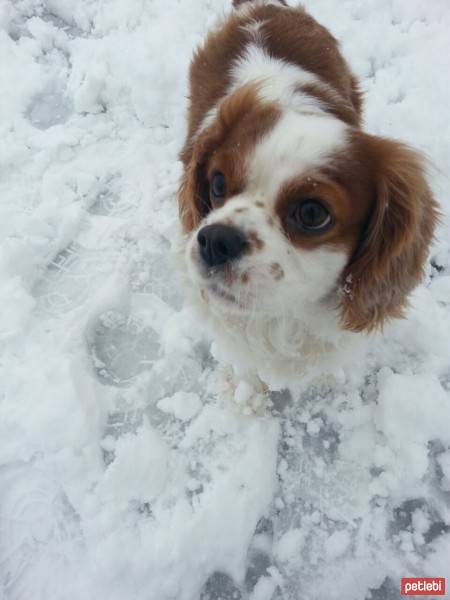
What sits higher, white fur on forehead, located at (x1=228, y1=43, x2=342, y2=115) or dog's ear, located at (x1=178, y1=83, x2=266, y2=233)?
white fur on forehead, located at (x1=228, y1=43, x2=342, y2=115)

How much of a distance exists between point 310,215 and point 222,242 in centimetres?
31

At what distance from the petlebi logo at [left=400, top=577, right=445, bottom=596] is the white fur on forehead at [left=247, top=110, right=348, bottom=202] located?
71.7 inches

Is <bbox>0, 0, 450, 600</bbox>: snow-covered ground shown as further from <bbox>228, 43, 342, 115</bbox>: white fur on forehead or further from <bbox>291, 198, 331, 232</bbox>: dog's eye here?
<bbox>291, 198, 331, 232</bbox>: dog's eye

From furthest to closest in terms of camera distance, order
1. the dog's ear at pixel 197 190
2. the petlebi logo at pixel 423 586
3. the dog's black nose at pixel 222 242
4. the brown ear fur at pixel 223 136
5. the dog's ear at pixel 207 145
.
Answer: the petlebi logo at pixel 423 586 < the dog's ear at pixel 197 190 < the dog's ear at pixel 207 145 < the brown ear fur at pixel 223 136 < the dog's black nose at pixel 222 242

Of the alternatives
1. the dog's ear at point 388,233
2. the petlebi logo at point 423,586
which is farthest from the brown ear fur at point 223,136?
the petlebi logo at point 423,586

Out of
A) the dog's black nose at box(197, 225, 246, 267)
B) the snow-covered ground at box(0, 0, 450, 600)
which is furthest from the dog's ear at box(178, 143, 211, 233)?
the snow-covered ground at box(0, 0, 450, 600)

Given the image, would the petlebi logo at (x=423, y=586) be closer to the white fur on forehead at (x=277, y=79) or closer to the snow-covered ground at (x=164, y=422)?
the snow-covered ground at (x=164, y=422)

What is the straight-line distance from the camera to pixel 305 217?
1.58 metres

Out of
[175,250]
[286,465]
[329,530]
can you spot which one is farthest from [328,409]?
[175,250]

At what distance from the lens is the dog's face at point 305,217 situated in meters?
1.56

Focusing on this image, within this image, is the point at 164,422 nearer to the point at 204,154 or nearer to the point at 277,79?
the point at 204,154

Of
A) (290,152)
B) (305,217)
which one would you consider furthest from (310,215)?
(290,152)

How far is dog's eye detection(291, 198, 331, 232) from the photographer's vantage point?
1.57 meters

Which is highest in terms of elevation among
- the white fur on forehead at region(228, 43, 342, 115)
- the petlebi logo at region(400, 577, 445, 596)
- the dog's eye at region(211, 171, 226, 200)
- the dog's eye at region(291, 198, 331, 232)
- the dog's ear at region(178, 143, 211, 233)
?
the white fur on forehead at region(228, 43, 342, 115)
